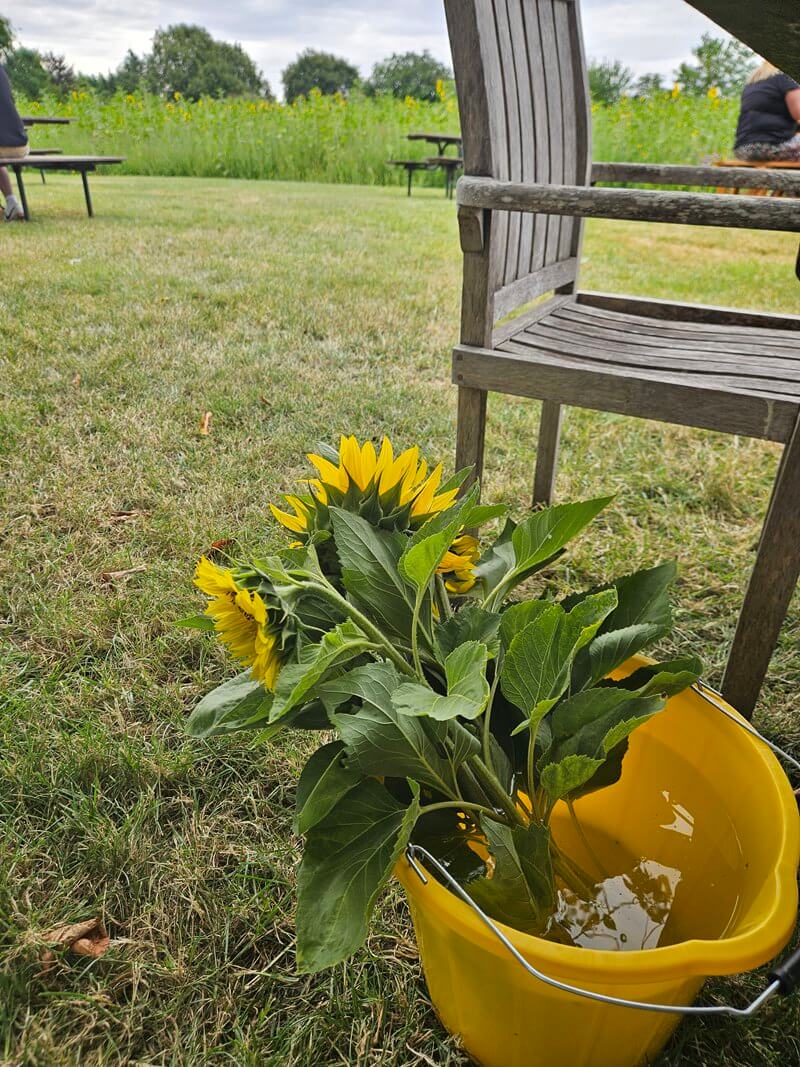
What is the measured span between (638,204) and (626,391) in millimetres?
289

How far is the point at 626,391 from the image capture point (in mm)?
1275

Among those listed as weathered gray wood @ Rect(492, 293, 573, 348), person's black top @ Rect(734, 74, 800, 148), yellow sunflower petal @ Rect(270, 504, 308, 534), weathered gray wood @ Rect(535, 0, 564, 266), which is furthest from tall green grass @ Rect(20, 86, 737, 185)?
yellow sunflower petal @ Rect(270, 504, 308, 534)

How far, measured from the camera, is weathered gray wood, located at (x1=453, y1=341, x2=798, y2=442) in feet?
3.88

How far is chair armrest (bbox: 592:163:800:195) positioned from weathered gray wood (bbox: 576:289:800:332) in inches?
10.5

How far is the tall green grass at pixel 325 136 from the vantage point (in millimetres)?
9461

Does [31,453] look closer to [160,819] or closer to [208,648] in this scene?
[208,648]

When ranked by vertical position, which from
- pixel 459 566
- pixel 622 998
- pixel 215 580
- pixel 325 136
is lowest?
pixel 622 998

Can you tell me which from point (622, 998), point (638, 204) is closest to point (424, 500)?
point (622, 998)

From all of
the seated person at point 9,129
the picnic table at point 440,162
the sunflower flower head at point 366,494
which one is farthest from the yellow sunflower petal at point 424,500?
the picnic table at point 440,162

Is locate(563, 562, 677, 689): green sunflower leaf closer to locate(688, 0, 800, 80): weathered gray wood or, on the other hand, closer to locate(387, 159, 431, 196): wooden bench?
locate(688, 0, 800, 80): weathered gray wood

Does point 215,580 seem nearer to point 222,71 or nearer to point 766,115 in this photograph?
point 766,115

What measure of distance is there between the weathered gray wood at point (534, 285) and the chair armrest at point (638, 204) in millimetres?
223

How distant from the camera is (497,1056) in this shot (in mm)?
831

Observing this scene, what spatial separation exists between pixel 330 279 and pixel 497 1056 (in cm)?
406
